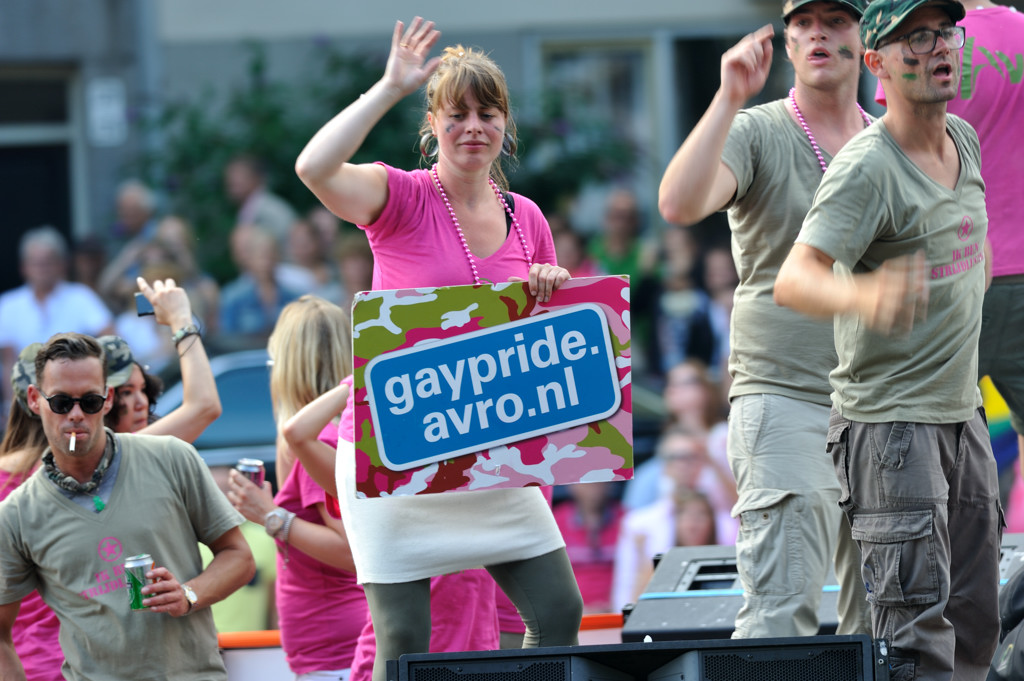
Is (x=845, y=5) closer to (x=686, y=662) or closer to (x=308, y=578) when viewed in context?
(x=686, y=662)

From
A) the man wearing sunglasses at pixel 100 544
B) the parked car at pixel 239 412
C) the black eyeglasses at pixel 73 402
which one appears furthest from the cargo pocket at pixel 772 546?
the parked car at pixel 239 412

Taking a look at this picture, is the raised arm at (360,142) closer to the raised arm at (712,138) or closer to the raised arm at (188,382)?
the raised arm at (712,138)

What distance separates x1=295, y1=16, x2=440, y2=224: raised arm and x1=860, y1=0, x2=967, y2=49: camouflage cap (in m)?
0.93

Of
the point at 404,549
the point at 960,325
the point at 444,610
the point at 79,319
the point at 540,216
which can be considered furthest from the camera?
the point at 79,319

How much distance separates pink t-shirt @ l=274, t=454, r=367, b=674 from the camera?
4.12m

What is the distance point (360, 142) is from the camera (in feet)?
10.1

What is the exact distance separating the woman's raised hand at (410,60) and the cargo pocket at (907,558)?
138cm

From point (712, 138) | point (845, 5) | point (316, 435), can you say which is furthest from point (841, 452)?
point (316, 435)

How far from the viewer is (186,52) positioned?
1042 cm

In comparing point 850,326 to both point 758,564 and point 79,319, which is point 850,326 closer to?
point 758,564

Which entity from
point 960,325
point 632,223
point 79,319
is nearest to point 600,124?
point 632,223

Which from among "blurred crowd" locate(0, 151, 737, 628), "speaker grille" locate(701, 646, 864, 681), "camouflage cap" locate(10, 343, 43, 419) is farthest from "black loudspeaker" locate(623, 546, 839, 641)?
"blurred crowd" locate(0, 151, 737, 628)

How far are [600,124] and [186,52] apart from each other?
3059 millimetres

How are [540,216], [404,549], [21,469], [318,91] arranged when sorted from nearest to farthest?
[404,549] → [540,216] → [21,469] → [318,91]
